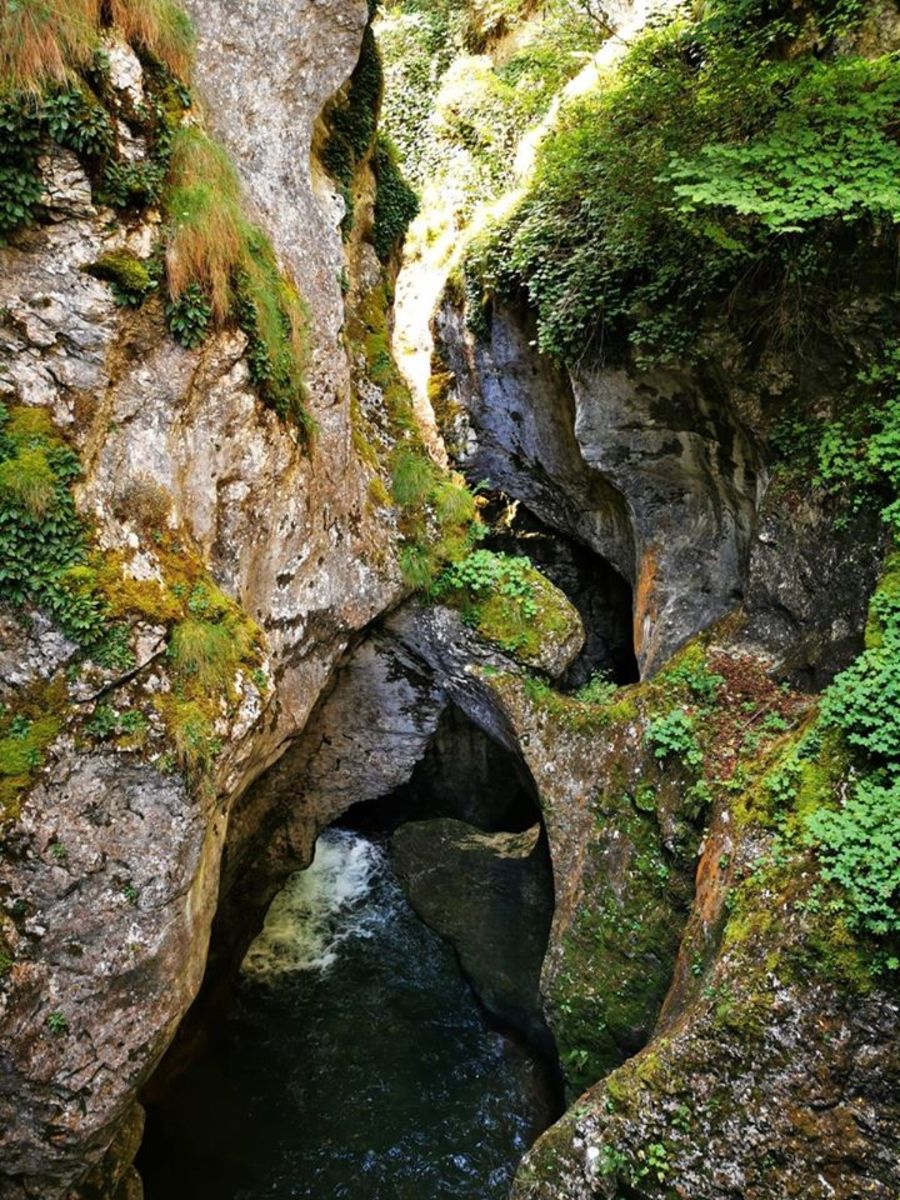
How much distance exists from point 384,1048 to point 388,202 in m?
11.0

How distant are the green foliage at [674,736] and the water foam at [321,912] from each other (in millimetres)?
6346

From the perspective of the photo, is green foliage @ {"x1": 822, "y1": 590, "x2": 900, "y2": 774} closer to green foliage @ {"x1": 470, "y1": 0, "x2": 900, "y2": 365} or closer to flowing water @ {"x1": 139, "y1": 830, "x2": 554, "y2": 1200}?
green foliage @ {"x1": 470, "y1": 0, "x2": 900, "y2": 365}

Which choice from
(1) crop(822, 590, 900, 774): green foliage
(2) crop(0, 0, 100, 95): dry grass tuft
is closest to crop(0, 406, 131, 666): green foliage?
(2) crop(0, 0, 100, 95): dry grass tuft

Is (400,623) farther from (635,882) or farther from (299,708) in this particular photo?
(635,882)

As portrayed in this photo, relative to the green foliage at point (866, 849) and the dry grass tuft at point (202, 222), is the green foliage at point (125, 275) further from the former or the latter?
the green foliage at point (866, 849)

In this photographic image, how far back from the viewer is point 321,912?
37.2 feet

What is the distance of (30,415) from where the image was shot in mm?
4703

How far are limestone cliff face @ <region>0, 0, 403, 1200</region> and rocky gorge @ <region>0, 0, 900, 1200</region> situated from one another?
0.03 meters

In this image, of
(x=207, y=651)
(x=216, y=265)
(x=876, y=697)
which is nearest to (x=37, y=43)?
(x=216, y=265)

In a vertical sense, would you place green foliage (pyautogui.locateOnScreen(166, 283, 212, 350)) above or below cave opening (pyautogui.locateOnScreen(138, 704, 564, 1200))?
above

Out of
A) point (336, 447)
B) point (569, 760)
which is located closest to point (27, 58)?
point (336, 447)

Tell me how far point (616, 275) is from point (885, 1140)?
832 centimetres

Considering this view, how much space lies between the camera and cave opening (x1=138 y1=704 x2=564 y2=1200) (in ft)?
23.6

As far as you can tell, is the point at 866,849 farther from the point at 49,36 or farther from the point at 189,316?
the point at 49,36
